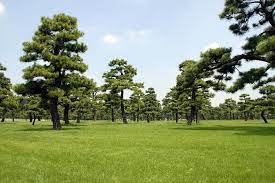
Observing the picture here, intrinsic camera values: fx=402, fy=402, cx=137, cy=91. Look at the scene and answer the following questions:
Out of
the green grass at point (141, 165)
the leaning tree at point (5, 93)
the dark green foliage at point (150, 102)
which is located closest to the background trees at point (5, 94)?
the leaning tree at point (5, 93)

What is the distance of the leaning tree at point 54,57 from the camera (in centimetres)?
3800

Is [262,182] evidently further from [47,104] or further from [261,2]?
[47,104]

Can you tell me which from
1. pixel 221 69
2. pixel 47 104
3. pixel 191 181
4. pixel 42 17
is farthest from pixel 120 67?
pixel 191 181

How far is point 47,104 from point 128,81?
17944mm

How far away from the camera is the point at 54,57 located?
3797cm

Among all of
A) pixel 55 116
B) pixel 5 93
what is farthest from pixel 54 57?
pixel 5 93

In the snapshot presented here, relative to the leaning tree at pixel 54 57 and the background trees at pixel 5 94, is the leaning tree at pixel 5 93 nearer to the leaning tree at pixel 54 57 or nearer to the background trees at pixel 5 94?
the background trees at pixel 5 94

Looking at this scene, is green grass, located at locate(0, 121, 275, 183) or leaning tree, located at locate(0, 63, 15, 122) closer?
green grass, located at locate(0, 121, 275, 183)

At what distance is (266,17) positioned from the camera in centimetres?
3281

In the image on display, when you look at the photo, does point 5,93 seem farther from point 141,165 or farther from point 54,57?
point 141,165

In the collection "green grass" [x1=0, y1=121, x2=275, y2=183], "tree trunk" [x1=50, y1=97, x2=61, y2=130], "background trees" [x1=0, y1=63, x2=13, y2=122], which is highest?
"background trees" [x1=0, y1=63, x2=13, y2=122]

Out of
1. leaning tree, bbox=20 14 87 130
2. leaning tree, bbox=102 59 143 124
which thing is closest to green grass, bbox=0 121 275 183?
leaning tree, bbox=20 14 87 130

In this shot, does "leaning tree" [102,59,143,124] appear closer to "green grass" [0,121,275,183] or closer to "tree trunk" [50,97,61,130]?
"tree trunk" [50,97,61,130]

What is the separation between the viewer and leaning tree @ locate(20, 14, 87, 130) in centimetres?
3800
